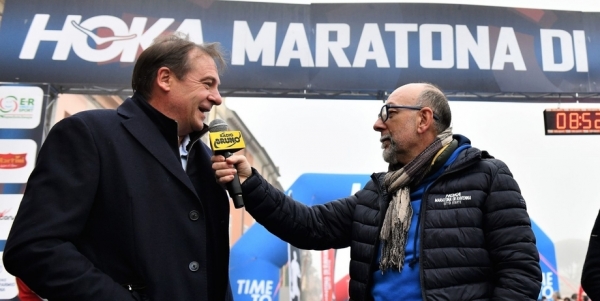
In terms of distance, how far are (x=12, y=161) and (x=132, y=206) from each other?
180 inches

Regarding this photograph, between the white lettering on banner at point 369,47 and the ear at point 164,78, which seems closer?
the ear at point 164,78

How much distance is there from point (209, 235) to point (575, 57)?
5.41 metres

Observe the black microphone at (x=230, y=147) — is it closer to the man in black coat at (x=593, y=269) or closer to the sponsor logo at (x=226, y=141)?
the sponsor logo at (x=226, y=141)

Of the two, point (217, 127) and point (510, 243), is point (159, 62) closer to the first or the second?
point (217, 127)

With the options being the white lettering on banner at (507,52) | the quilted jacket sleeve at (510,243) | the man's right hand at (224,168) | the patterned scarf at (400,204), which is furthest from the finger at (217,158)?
the white lettering on banner at (507,52)

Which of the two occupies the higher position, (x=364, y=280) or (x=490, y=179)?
(x=490, y=179)

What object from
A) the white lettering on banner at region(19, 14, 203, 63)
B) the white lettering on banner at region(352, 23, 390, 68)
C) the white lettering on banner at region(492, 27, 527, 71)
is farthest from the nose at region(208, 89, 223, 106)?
the white lettering on banner at region(492, 27, 527, 71)

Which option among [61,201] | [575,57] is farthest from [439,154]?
[575,57]

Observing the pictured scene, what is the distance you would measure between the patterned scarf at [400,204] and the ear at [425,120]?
0.06m

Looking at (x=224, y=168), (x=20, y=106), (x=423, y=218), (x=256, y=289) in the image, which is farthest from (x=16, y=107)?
(x=423, y=218)

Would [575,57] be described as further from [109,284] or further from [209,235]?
[109,284]

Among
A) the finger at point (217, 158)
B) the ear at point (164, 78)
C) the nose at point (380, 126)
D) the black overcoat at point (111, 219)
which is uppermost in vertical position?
the ear at point (164, 78)

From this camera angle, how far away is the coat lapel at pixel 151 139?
172 cm

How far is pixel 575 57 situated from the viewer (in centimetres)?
599
